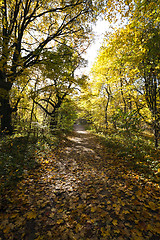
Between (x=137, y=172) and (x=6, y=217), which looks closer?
(x=6, y=217)

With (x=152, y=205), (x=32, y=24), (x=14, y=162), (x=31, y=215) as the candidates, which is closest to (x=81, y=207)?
(x=31, y=215)

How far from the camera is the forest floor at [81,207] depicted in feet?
7.81

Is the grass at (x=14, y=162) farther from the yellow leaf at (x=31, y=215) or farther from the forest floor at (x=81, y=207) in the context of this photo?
the yellow leaf at (x=31, y=215)

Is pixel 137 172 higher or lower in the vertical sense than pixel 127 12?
lower

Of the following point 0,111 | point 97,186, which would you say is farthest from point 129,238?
point 0,111

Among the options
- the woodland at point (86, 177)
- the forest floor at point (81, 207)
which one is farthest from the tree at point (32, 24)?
the forest floor at point (81, 207)

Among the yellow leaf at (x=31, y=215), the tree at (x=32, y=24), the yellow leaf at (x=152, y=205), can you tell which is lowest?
the yellow leaf at (x=31, y=215)

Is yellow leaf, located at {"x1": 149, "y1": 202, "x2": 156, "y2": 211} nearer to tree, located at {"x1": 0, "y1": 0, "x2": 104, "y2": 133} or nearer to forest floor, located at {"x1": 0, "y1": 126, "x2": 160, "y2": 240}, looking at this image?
forest floor, located at {"x1": 0, "y1": 126, "x2": 160, "y2": 240}

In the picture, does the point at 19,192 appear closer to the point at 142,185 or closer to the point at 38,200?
the point at 38,200

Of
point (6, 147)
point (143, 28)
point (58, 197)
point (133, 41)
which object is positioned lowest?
point (58, 197)

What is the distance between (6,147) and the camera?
19.4ft

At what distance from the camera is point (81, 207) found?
309 cm

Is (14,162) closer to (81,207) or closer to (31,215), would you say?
(31,215)

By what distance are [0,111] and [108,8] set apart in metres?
9.09
